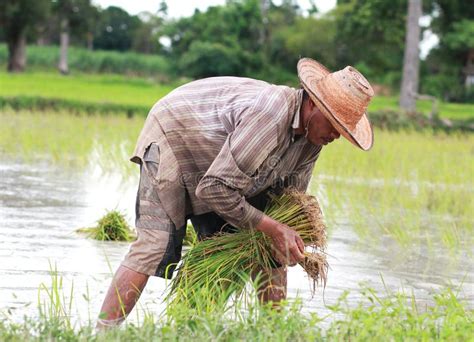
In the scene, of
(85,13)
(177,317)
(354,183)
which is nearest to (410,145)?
(354,183)

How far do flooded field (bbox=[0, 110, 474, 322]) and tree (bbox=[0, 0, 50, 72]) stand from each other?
2587cm

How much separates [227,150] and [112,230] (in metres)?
3.27

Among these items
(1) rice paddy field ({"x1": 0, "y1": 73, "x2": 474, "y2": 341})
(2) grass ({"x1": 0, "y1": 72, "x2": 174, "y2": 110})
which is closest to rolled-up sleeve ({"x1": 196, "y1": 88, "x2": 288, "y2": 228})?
(1) rice paddy field ({"x1": 0, "y1": 73, "x2": 474, "y2": 341})

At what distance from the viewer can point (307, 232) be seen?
4762 mm

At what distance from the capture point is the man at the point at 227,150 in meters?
4.30

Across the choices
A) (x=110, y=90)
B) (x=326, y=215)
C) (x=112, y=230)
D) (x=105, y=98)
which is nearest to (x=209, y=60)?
(x=110, y=90)

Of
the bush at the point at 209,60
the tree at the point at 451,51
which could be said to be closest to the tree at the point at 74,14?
the bush at the point at 209,60

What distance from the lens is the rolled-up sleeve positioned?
4.27 meters

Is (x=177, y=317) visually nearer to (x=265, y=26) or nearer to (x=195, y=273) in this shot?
(x=195, y=273)

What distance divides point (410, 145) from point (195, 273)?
1123cm

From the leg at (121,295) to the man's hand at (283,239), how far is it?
536 mm

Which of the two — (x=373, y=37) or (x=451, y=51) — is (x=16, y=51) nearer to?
(x=373, y=37)

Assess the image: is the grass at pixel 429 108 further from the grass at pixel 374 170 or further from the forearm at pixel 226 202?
the forearm at pixel 226 202

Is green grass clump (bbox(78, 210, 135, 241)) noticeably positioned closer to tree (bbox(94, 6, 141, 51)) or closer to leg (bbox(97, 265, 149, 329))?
leg (bbox(97, 265, 149, 329))
